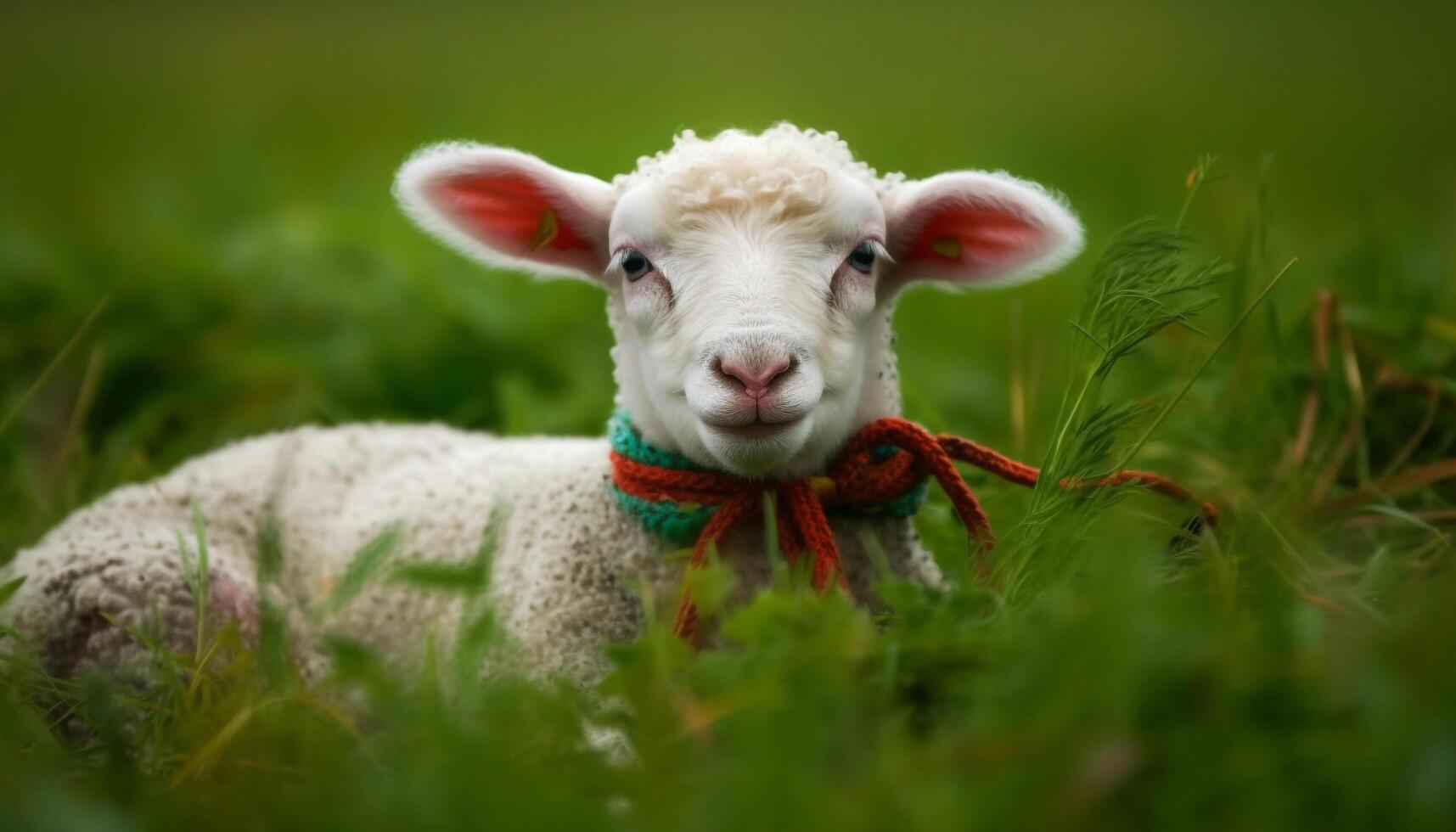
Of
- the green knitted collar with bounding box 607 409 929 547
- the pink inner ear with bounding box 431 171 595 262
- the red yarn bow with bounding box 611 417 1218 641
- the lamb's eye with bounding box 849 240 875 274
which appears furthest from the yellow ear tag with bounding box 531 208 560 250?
the lamb's eye with bounding box 849 240 875 274

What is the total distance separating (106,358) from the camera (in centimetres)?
527

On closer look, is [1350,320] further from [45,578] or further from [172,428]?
[172,428]

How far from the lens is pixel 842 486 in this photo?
294 cm

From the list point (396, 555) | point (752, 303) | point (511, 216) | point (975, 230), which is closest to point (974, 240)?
point (975, 230)

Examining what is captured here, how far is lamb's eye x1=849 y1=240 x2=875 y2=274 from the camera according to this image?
2.89 m

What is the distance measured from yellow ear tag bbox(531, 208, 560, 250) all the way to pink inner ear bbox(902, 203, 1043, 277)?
2.76 ft

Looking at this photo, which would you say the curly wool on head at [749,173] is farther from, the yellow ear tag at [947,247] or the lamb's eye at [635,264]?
the yellow ear tag at [947,247]

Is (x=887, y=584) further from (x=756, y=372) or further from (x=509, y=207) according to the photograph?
(x=509, y=207)

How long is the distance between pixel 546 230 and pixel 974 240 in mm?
1033

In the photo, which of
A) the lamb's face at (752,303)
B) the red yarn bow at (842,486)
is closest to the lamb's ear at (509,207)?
the lamb's face at (752,303)

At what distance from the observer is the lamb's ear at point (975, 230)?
298 cm

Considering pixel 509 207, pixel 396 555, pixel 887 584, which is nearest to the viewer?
pixel 887 584

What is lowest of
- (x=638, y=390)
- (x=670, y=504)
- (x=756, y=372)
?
(x=670, y=504)

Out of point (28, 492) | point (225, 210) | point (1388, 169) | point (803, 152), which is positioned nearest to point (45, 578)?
point (28, 492)
